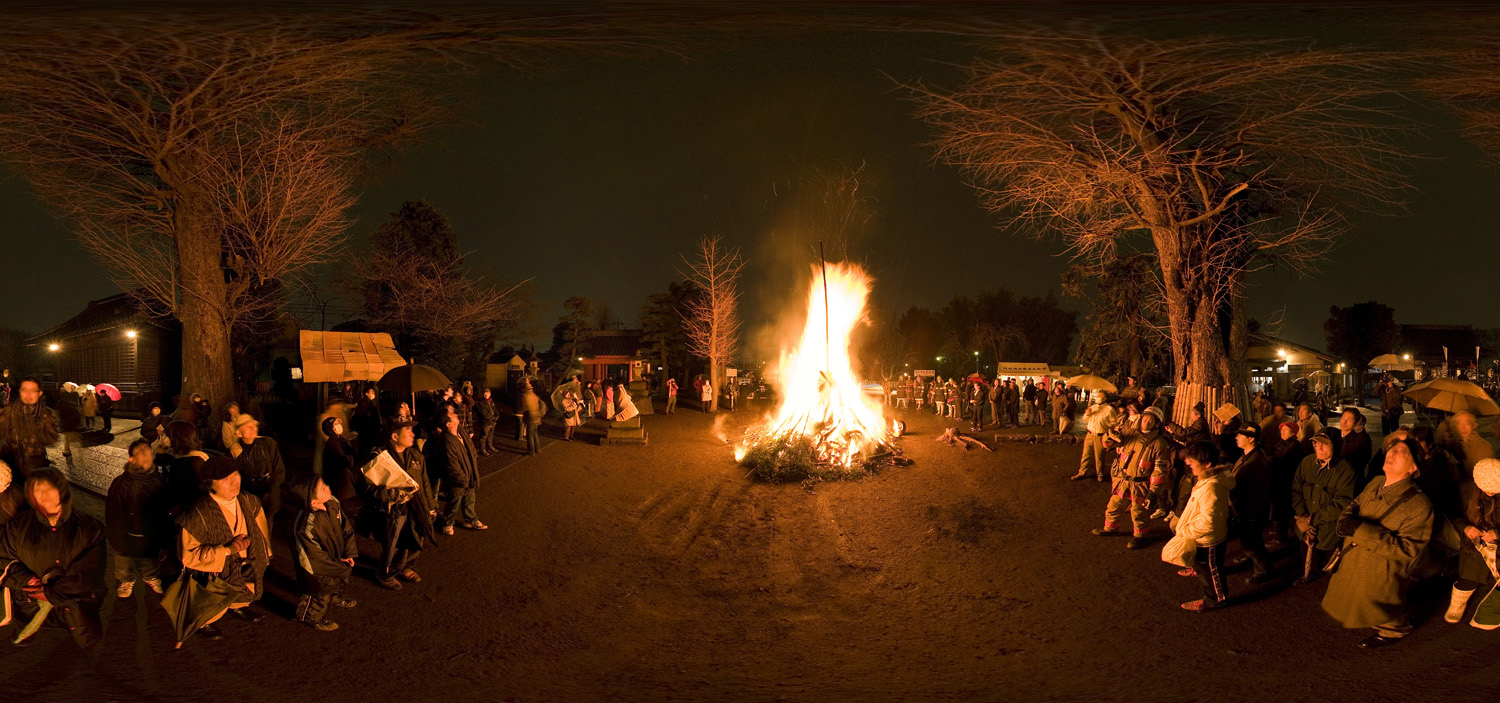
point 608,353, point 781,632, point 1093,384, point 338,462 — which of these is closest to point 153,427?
point 338,462

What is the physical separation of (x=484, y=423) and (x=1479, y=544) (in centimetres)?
1297

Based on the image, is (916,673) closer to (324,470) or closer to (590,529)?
(590,529)

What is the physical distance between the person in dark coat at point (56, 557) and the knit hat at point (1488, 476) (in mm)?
9945

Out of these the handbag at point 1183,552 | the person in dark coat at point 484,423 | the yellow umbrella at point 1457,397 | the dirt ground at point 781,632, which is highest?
the yellow umbrella at point 1457,397

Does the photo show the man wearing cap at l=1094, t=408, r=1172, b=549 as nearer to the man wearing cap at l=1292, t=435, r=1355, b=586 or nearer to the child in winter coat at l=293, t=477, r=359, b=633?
the man wearing cap at l=1292, t=435, r=1355, b=586

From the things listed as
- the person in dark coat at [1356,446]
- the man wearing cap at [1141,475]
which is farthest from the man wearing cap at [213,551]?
the person in dark coat at [1356,446]

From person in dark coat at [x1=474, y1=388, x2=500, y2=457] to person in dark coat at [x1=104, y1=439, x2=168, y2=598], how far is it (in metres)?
6.83

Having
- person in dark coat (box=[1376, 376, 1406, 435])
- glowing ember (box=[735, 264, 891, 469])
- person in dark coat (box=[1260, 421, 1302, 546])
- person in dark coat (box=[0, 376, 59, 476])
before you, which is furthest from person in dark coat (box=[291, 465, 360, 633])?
person in dark coat (box=[1376, 376, 1406, 435])

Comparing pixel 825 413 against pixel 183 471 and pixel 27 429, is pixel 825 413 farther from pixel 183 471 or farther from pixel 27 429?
pixel 27 429

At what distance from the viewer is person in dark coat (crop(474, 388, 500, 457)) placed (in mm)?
13016

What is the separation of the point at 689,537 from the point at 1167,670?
18.0 ft

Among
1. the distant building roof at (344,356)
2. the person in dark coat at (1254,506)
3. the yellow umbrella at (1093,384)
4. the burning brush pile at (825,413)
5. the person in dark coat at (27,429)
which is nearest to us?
the person in dark coat at (1254,506)

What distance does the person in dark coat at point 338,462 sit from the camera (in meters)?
7.24

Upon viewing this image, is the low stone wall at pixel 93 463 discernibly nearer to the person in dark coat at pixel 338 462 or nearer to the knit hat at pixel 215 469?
the person in dark coat at pixel 338 462
